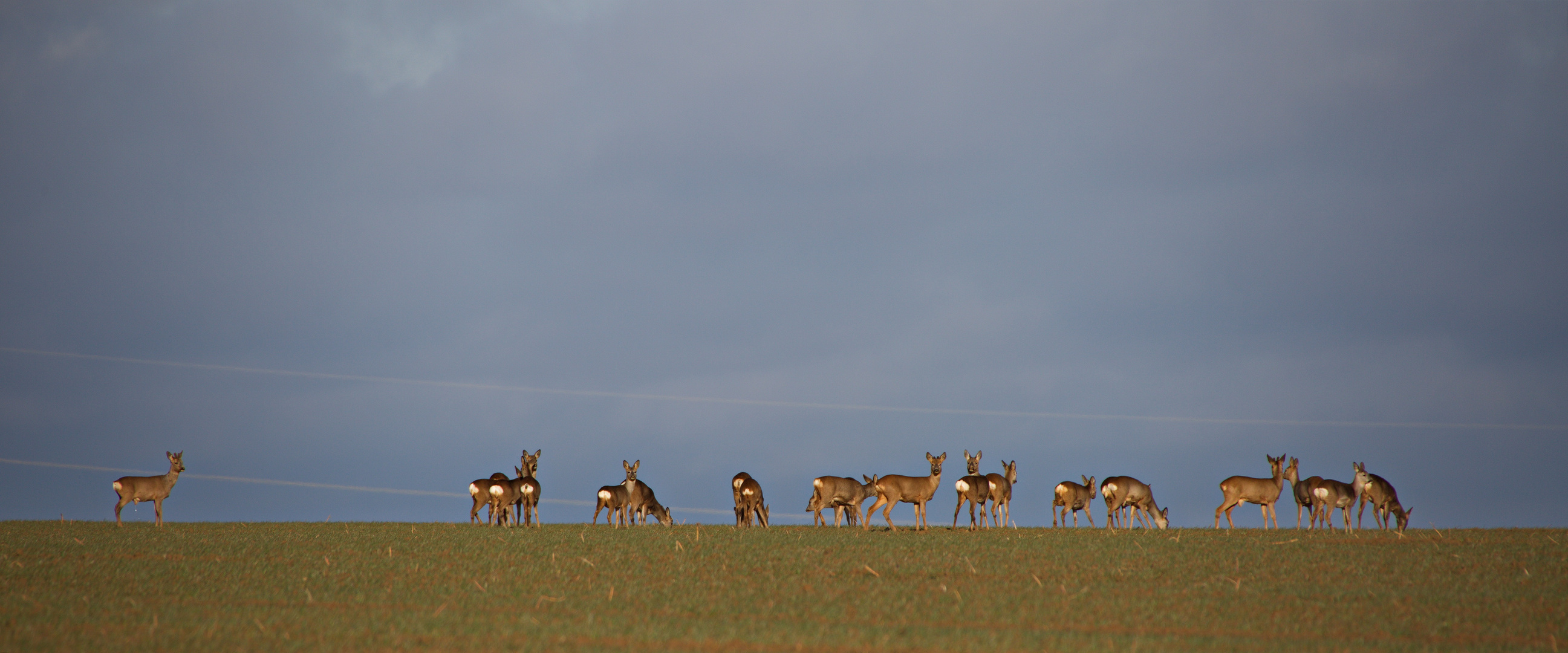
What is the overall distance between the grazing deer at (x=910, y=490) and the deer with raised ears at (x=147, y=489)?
62.0ft

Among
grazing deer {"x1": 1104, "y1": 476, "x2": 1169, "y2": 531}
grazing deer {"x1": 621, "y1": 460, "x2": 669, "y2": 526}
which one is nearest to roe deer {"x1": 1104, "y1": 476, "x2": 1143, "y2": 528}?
grazing deer {"x1": 1104, "y1": 476, "x2": 1169, "y2": 531}

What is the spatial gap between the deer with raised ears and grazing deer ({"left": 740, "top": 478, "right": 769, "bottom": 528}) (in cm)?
1594

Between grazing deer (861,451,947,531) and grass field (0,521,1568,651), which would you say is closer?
grass field (0,521,1568,651)

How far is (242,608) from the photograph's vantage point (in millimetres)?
15219

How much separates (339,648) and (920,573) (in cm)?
1000

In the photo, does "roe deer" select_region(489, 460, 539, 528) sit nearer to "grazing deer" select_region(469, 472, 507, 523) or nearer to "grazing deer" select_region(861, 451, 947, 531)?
"grazing deer" select_region(469, 472, 507, 523)

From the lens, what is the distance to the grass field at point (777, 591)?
13.4 m

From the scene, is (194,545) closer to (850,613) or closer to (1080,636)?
(850,613)

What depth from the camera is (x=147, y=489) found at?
28797 millimetres

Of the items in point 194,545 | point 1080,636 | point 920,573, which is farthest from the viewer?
point 194,545

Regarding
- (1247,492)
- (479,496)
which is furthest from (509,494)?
(1247,492)

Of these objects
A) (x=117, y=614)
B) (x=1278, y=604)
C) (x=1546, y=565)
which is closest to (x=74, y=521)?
(x=117, y=614)

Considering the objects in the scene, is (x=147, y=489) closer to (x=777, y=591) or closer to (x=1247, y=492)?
(x=777, y=591)

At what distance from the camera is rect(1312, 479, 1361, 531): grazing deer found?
29.1 m
